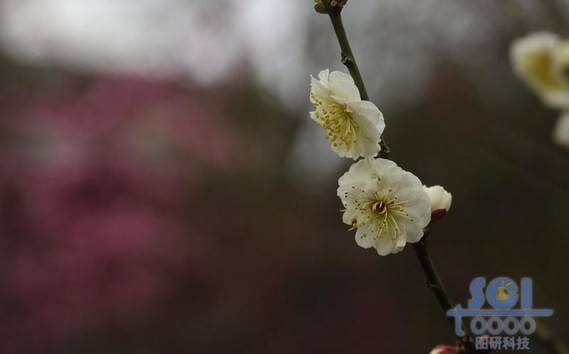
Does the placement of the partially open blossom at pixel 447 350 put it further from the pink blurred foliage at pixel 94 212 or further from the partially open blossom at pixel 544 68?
the pink blurred foliage at pixel 94 212

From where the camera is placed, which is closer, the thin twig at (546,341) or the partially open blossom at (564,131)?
the partially open blossom at (564,131)

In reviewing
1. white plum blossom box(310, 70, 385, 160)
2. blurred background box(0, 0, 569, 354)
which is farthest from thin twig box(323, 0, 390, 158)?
blurred background box(0, 0, 569, 354)

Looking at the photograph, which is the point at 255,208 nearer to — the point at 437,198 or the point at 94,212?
the point at 94,212

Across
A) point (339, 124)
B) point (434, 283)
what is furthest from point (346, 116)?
point (434, 283)

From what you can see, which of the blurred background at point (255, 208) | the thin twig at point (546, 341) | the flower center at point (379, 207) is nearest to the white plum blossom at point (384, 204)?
the flower center at point (379, 207)

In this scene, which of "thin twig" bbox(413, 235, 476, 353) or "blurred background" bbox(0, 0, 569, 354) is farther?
"blurred background" bbox(0, 0, 569, 354)

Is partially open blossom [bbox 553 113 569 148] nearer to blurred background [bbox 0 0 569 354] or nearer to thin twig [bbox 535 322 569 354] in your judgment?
thin twig [bbox 535 322 569 354]

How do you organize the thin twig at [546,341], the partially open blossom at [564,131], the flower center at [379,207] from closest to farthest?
the partially open blossom at [564,131], the thin twig at [546,341], the flower center at [379,207]

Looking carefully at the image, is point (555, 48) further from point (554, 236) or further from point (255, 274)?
point (255, 274)
